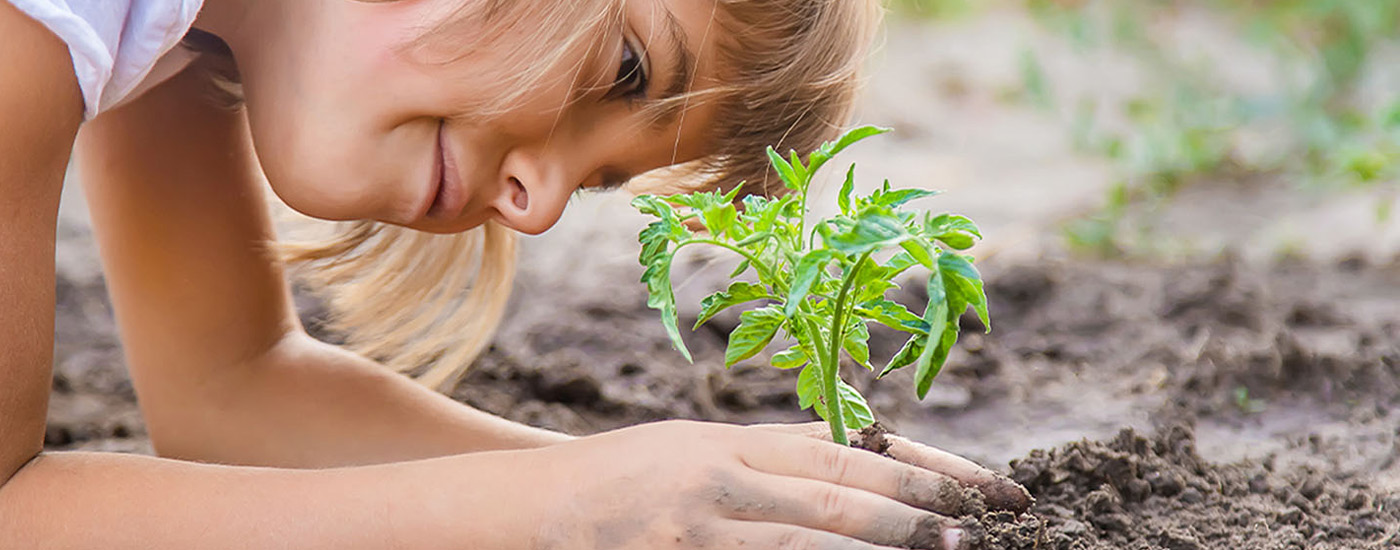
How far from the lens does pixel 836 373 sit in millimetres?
1529

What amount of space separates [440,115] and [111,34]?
1.23 feet

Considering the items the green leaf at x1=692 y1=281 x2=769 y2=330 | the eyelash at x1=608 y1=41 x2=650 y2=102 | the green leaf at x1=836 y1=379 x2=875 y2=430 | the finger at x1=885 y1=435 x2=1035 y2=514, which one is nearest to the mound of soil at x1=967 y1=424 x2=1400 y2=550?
the finger at x1=885 y1=435 x2=1035 y2=514

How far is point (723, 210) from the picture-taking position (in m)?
1.42

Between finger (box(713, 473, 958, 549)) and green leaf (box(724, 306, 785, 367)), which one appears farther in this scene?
green leaf (box(724, 306, 785, 367))

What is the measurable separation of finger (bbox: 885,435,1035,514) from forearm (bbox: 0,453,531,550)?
0.44 metres

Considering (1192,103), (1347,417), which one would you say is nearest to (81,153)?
(1347,417)

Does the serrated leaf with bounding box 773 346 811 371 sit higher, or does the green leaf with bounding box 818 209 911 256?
the green leaf with bounding box 818 209 911 256

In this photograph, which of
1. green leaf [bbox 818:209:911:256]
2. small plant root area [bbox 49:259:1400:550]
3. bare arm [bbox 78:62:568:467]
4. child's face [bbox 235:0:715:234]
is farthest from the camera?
bare arm [bbox 78:62:568:467]

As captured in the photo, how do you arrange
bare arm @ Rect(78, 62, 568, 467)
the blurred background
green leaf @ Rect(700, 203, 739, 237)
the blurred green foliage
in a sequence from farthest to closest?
the blurred green foliage → the blurred background → bare arm @ Rect(78, 62, 568, 467) → green leaf @ Rect(700, 203, 739, 237)

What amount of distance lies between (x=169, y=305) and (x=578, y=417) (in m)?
0.73

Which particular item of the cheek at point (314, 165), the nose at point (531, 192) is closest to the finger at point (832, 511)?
the nose at point (531, 192)

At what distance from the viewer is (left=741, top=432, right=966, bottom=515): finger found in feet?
4.71

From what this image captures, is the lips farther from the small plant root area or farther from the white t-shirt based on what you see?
the small plant root area

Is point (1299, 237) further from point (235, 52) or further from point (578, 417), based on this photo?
point (235, 52)
